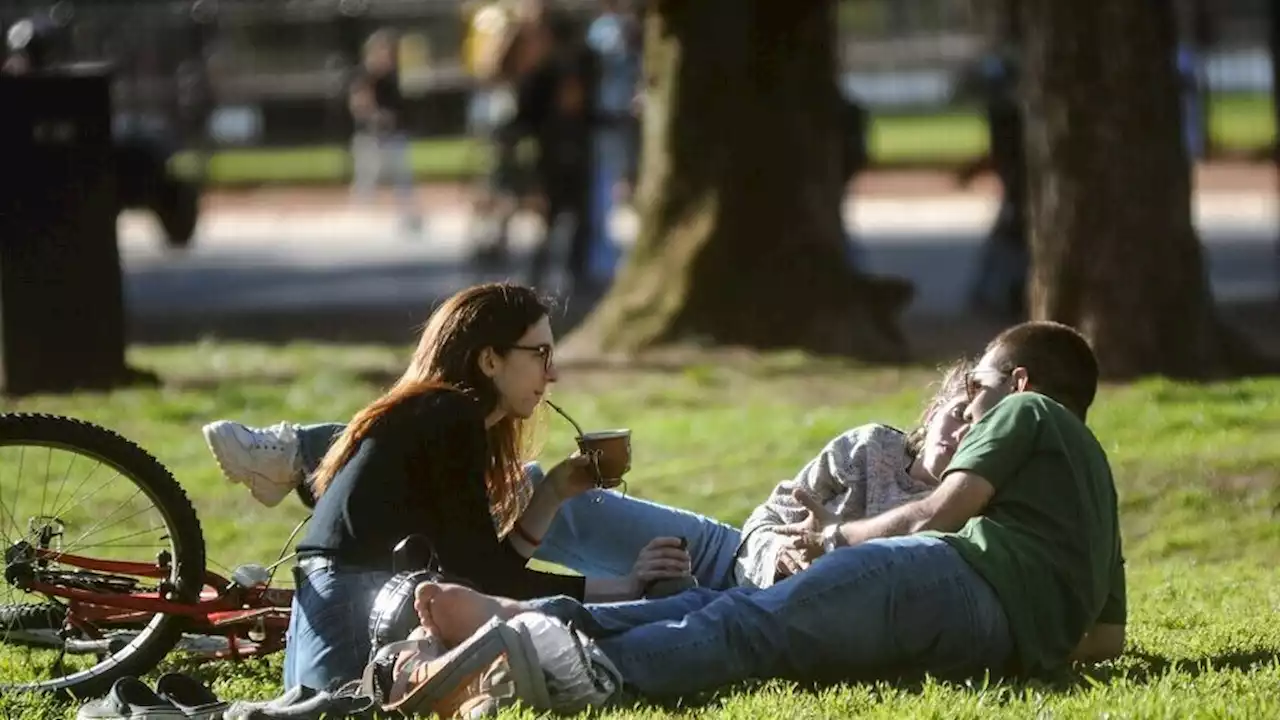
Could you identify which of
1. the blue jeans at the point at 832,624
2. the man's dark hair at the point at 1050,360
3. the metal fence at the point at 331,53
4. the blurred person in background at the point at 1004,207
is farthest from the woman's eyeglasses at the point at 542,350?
the metal fence at the point at 331,53

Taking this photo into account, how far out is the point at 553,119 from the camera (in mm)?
17906

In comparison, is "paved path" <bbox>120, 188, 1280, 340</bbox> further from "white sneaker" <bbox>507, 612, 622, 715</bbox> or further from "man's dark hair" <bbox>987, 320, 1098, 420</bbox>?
"white sneaker" <bbox>507, 612, 622, 715</bbox>

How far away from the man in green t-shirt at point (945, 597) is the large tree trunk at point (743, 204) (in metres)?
6.87

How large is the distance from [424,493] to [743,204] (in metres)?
7.27

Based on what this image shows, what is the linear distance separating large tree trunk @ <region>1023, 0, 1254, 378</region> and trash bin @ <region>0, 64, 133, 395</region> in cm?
427

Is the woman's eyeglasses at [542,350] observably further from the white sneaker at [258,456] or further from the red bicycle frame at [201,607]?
the red bicycle frame at [201,607]

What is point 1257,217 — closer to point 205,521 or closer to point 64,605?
point 205,521

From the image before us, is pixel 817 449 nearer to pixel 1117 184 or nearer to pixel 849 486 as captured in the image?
pixel 1117 184

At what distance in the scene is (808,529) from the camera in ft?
20.7

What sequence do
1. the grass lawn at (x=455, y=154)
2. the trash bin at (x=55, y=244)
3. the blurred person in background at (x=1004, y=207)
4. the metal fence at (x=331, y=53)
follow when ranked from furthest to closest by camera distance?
the grass lawn at (x=455, y=154) → the metal fence at (x=331, y=53) → the blurred person in background at (x=1004, y=207) → the trash bin at (x=55, y=244)

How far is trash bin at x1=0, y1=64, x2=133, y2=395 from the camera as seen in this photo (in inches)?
451

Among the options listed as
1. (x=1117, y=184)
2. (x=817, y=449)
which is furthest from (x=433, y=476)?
(x=1117, y=184)

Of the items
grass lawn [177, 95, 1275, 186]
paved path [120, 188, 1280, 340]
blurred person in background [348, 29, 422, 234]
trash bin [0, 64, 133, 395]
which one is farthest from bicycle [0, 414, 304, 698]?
grass lawn [177, 95, 1275, 186]

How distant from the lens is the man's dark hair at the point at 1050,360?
6.21 meters
